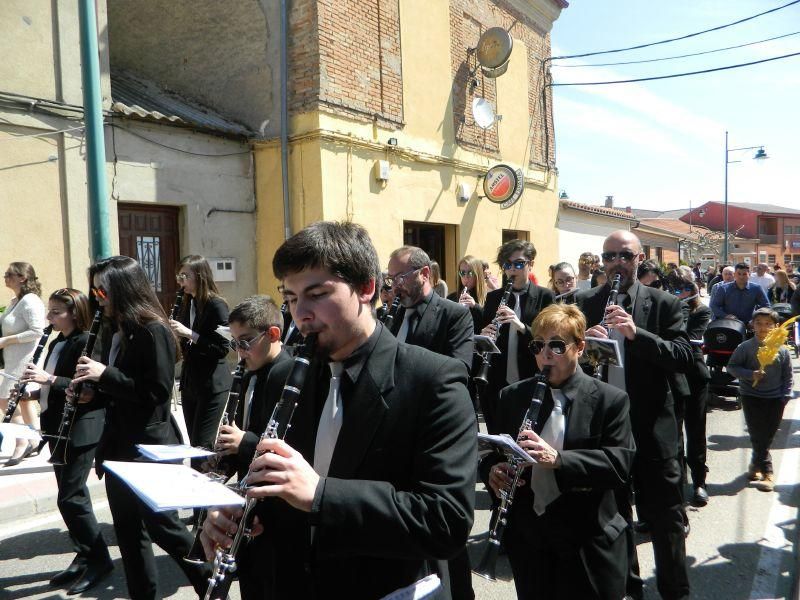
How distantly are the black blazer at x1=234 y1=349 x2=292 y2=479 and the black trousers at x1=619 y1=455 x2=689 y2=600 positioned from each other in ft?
6.12

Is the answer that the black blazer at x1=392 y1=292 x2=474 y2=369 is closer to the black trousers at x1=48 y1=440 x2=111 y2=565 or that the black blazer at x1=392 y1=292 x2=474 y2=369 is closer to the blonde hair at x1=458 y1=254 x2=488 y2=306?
the black trousers at x1=48 y1=440 x2=111 y2=565

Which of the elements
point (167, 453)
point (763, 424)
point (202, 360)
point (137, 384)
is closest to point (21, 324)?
point (202, 360)

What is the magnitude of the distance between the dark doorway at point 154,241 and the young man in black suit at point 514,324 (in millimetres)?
5698

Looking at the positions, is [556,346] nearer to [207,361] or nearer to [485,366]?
[485,366]

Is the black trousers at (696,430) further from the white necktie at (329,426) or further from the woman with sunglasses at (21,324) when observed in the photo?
the woman with sunglasses at (21,324)

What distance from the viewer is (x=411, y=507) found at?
59.9 inches

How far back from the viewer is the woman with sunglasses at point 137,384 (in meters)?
3.23

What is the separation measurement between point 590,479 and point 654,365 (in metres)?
1.32

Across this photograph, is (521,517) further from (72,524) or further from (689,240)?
(689,240)

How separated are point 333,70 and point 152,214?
3.68 meters

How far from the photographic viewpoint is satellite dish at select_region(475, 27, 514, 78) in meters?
13.0

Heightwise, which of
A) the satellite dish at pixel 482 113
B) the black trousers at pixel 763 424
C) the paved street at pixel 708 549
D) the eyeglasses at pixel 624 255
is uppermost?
the satellite dish at pixel 482 113

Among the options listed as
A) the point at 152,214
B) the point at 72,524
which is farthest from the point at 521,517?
the point at 152,214

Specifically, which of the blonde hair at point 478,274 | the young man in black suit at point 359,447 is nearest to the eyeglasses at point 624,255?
the young man in black suit at point 359,447
